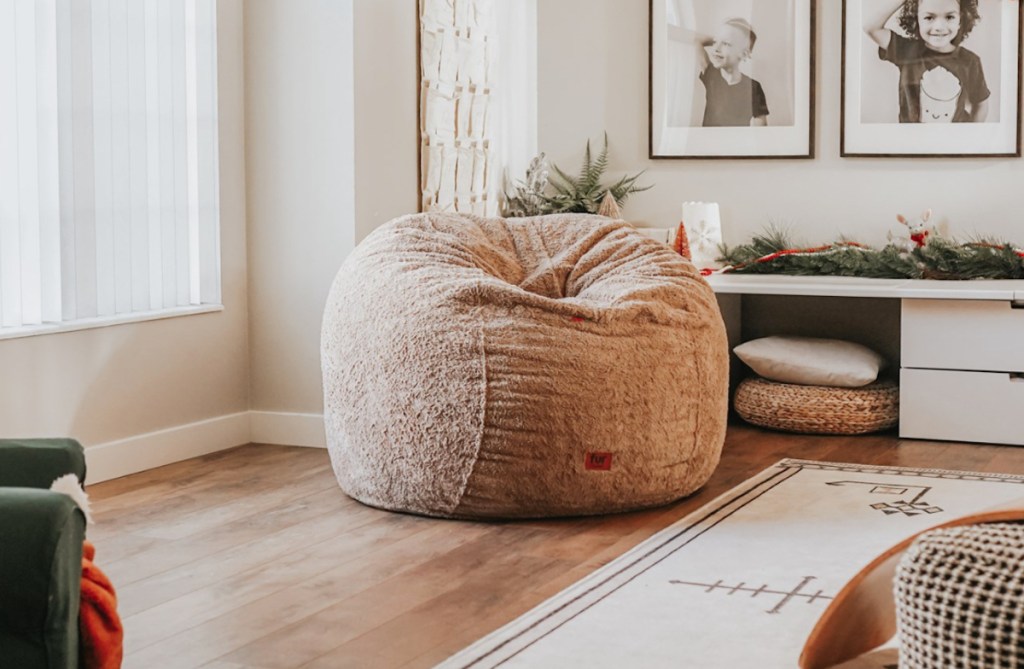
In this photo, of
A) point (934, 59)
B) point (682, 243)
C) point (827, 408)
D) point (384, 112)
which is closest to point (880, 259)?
point (827, 408)

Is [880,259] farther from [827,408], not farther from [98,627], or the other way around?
[98,627]

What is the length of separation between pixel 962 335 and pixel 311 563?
247 cm

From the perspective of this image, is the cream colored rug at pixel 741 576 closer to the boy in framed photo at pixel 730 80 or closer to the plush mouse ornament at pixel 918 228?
the plush mouse ornament at pixel 918 228

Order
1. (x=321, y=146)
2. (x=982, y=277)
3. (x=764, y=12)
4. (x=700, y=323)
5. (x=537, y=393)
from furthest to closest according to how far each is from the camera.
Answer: (x=764, y=12) → (x=982, y=277) → (x=321, y=146) → (x=700, y=323) → (x=537, y=393)

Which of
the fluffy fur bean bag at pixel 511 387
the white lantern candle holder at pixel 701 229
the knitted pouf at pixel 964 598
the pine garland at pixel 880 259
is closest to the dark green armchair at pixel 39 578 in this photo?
the knitted pouf at pixel 964 598

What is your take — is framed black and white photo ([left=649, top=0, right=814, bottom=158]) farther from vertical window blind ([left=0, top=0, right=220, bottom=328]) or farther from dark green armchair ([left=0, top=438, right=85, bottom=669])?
dark green armchair ([left=0, top=438, right=85, bottom=669])

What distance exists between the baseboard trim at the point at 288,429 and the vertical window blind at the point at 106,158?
0.46 metres

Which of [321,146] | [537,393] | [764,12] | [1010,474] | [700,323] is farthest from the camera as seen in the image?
[764,12]

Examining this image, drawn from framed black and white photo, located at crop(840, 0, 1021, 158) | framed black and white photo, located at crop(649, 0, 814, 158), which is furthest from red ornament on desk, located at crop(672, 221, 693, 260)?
framed black and white photo, located at crop(840, 0, 1021, 158)

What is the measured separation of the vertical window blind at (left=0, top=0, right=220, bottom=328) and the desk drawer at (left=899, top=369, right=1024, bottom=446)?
93.0 inches

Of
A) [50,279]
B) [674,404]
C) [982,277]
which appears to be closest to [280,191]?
[50,279]

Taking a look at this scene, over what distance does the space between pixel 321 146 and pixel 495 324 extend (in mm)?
1336

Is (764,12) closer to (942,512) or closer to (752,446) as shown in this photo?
(752,446)

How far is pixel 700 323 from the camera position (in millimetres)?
3436
